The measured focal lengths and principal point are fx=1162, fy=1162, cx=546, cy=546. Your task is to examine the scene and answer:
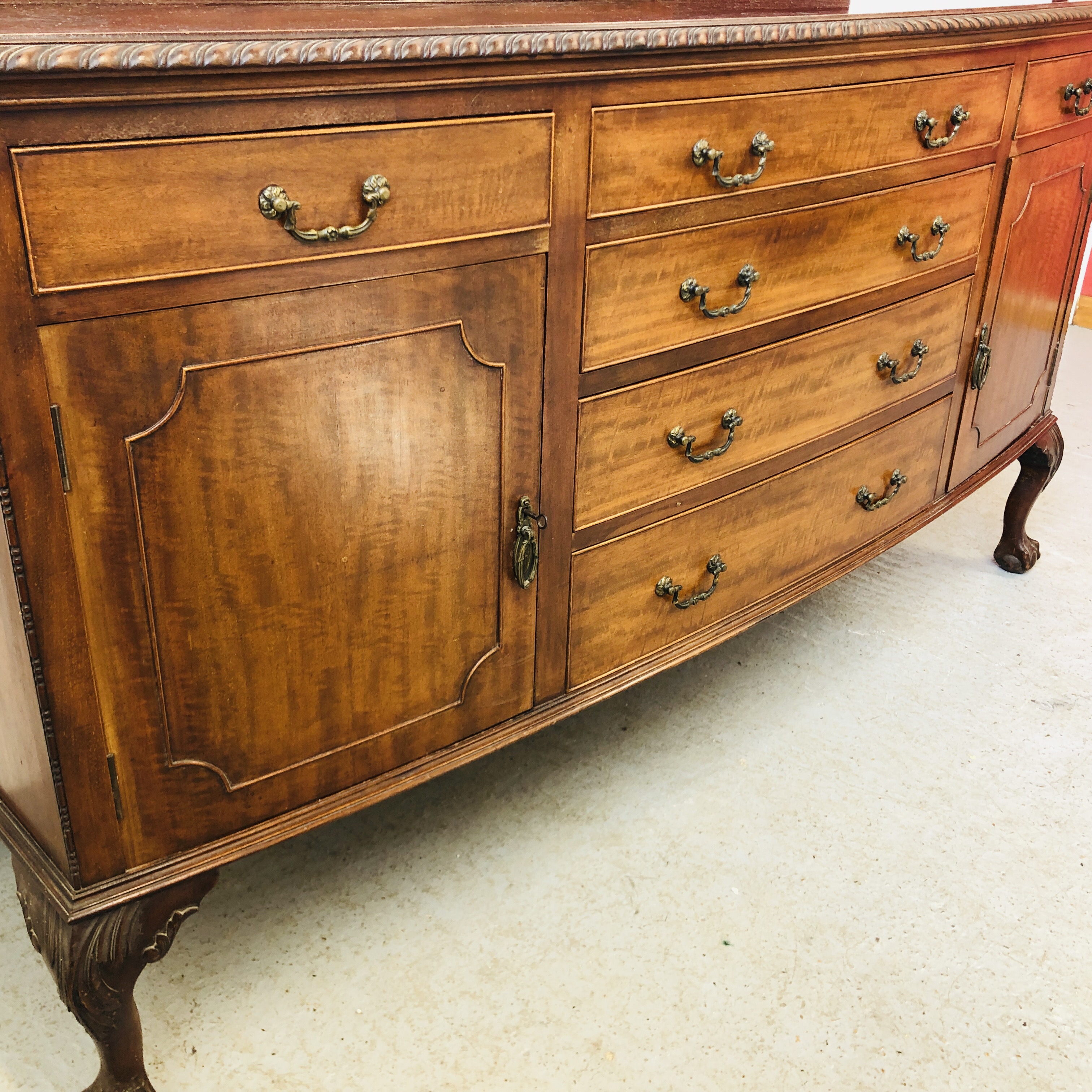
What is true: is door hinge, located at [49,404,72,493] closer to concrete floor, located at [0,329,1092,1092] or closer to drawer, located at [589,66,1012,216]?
drawer, located at [589,66,1012,216]

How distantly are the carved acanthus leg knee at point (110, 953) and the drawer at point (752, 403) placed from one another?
0.51m

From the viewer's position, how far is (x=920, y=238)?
140cm

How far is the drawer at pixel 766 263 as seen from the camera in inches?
42.1

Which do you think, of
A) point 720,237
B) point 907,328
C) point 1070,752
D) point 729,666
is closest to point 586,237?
point 720,237

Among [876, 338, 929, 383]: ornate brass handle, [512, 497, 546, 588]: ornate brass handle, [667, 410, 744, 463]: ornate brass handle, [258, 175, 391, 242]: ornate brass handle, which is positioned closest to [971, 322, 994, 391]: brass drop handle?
[876, 338, 929, 383]: ornate brass handle

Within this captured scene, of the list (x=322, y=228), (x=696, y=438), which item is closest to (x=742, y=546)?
(x=696, y=438)

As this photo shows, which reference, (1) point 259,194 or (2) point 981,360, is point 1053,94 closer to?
(2) point 981,360

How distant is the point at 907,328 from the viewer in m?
1.46

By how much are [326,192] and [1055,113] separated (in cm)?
118

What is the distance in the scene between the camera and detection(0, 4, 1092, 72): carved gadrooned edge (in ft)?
2.26

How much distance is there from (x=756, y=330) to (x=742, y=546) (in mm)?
261

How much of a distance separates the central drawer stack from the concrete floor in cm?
25

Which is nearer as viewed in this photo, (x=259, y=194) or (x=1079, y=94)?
(x=259, y=194)

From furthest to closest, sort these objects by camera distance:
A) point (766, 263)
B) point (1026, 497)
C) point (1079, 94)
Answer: point (1026, 497) < point (1079, 94) < point (766, 263)
